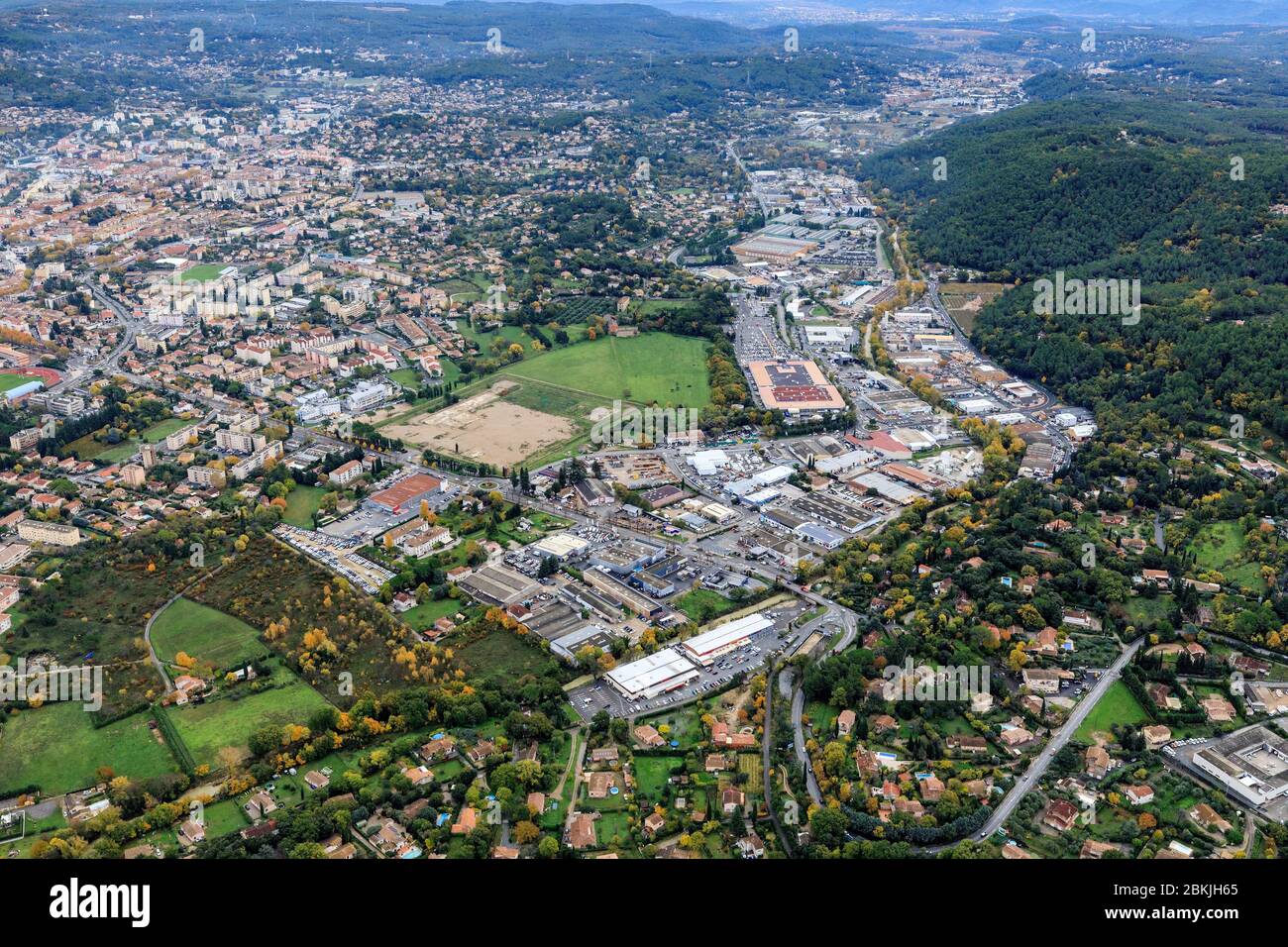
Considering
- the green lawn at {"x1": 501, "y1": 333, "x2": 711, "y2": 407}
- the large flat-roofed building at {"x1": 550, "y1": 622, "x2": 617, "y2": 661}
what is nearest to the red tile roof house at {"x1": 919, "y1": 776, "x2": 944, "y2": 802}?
the large flat-roofed building at {"x1": 550, "y1": 622, "x2": 617, "y2": 661}

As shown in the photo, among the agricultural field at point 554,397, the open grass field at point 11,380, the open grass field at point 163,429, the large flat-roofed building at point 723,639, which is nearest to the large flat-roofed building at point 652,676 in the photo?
the large flat-roofed building at point 723,639

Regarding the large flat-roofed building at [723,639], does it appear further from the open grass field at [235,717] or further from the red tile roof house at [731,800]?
the open grass field at [235,717]

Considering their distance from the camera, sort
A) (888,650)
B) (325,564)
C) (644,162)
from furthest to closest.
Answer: (644,162), (325,564), (888,650)

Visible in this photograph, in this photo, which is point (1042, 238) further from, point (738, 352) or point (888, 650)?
point (888, 650)

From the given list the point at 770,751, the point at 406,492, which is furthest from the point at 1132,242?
the point at 770,751

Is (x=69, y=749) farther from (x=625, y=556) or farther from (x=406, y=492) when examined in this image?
(x=625, y=556)

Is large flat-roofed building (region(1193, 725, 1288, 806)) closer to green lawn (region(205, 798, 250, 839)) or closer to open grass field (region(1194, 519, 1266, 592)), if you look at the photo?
open grass field (region(1194, 519, 1266, 592))

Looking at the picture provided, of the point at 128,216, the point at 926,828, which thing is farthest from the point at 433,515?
the point at 128,216
